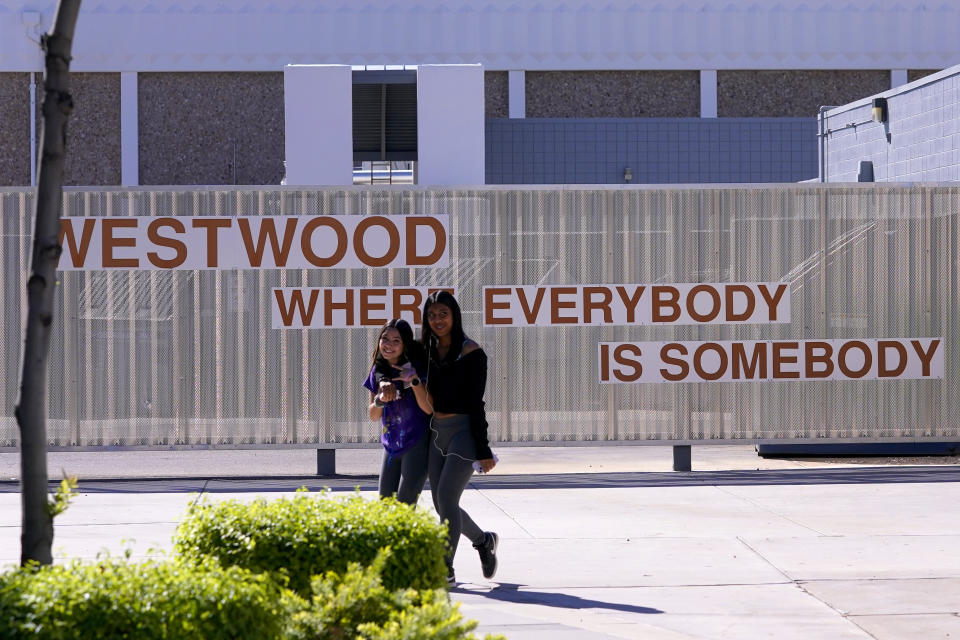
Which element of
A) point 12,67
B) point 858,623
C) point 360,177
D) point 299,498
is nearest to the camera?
point 299,498

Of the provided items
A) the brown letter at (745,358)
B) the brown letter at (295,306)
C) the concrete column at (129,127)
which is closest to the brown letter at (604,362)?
the brown letter at (745,358)

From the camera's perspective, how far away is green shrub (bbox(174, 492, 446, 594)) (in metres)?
5.09

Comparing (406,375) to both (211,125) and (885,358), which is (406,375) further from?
(211,125)

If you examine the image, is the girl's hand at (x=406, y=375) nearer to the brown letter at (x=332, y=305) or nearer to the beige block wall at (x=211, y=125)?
the brown letter at (x=332, y=305)

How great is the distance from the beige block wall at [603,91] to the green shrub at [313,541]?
30.5 m

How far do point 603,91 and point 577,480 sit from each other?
2332 centimetres

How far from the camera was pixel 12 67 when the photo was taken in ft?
114

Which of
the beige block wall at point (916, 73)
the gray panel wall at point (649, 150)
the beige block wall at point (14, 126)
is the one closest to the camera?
the gray panel wall at point (649, 150)

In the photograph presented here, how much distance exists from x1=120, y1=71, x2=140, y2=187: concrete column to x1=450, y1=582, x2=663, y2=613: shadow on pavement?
28.6 m

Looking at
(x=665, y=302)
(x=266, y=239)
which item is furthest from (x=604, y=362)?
(x=266, y=239)

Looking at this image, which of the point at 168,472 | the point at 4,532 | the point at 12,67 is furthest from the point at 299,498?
the point at 12,67

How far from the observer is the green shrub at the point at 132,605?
3.75 m

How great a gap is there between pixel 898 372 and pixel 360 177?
2024cm

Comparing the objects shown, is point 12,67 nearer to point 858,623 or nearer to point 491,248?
point 491,248
